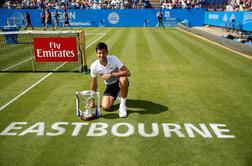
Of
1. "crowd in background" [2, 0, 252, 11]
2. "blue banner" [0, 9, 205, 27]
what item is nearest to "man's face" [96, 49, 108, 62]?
"blue banner" [0, 9, 205, 27]

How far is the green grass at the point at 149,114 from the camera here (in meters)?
5.00

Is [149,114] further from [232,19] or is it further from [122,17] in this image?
[122,17]

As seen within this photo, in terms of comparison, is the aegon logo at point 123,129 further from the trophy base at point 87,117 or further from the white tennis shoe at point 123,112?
the white tennis shoe at point 123,112

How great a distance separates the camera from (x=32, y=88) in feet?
31.0

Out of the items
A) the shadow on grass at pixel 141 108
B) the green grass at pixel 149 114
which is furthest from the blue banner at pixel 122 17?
the shadow on grass at pixel 141 108

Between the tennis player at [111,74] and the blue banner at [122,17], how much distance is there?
3142 cm

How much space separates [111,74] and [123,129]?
1457 mm

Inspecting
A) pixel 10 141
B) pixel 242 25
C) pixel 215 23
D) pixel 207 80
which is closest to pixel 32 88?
pixel 10 141

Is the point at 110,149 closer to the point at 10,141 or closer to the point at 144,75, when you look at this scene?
the point at 10,141

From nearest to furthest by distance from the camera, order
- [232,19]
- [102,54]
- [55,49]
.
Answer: [102,54], [55,49], [232,19]

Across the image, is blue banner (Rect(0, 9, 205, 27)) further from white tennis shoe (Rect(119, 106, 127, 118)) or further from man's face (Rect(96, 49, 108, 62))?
white tennis shoe (Rect(119, 106, 127, 118))

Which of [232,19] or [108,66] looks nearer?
[108,66]

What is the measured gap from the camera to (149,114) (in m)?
6.99

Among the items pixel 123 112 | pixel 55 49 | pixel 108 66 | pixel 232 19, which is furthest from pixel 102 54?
pixel 232 19
